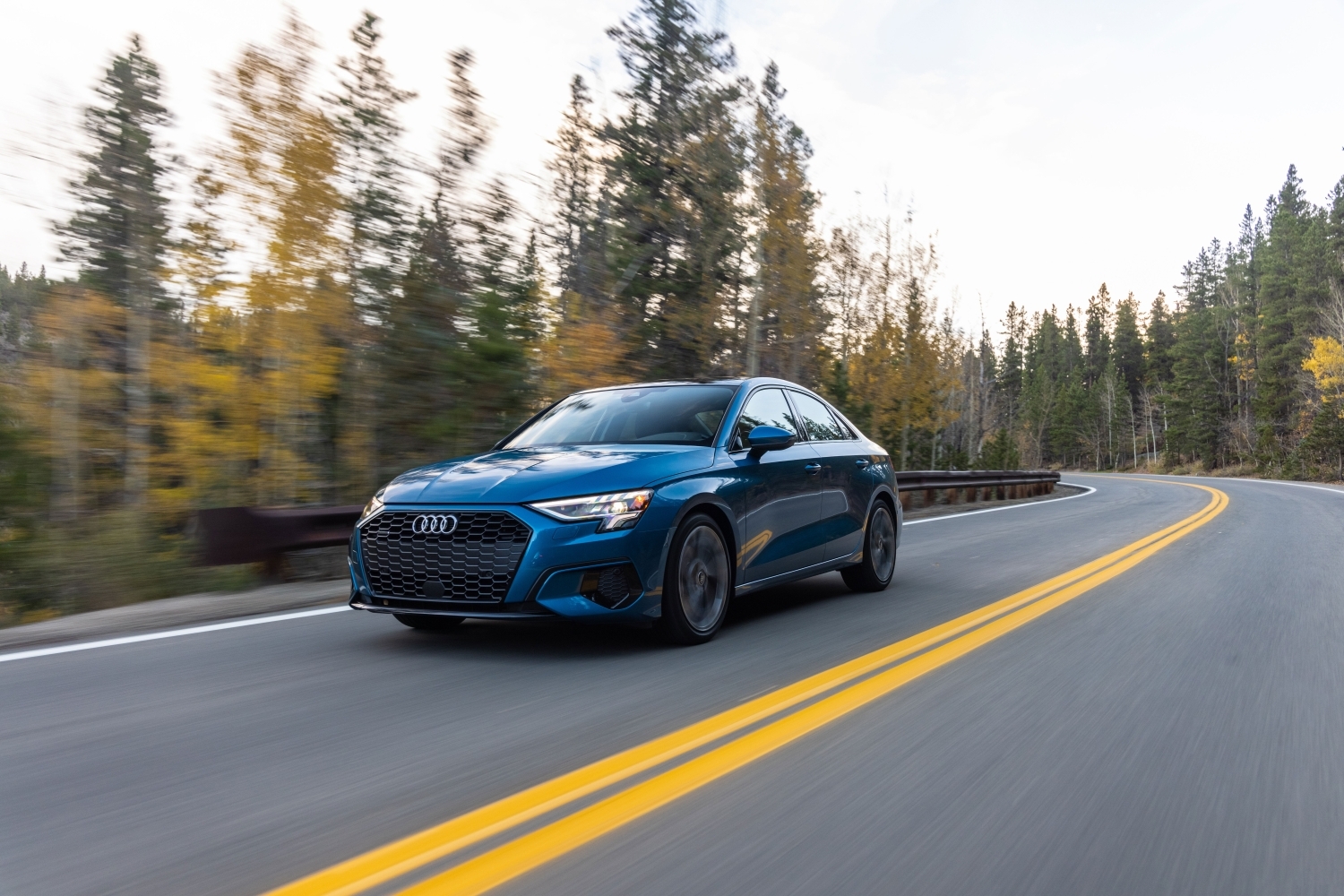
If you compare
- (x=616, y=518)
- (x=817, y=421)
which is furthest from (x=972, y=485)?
(x=616, y=518)

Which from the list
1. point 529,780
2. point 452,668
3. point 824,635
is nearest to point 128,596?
point 452,668

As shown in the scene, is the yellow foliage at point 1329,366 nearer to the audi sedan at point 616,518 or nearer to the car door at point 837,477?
the car door at point 837,477

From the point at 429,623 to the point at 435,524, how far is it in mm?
1038

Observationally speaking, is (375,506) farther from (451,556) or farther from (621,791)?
(621,791)

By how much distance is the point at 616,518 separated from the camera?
17.5ft

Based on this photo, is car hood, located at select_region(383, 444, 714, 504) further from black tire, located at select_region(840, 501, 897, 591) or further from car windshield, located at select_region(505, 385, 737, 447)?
black tire, located at select_region(840, 501, 897, 591)

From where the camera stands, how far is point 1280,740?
13.8ft

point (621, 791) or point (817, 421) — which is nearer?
point (621, 791)

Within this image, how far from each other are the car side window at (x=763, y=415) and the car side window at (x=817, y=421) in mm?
205

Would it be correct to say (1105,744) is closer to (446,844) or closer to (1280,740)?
(1280,740)

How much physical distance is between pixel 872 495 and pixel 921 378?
32807 mm

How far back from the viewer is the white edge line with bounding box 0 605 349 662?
5.48 metres

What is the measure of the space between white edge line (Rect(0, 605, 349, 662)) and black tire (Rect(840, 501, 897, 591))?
12.3ft

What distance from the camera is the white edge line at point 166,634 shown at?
18.0 feet
